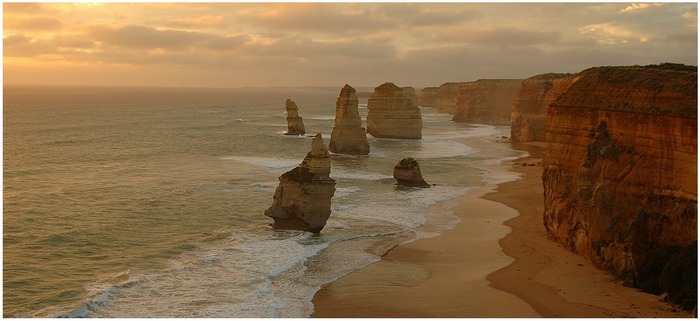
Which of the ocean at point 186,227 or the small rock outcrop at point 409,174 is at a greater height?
the small rock outcrop at point 409,174

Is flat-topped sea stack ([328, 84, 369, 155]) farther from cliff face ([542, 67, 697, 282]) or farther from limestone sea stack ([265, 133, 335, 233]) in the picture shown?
cliff face ([542, 67, 697, 282])

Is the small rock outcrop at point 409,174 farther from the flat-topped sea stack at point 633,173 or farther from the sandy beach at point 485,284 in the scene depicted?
the flat-topped sea stack at point 633,173

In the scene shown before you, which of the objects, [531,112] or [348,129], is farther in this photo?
[531,112]

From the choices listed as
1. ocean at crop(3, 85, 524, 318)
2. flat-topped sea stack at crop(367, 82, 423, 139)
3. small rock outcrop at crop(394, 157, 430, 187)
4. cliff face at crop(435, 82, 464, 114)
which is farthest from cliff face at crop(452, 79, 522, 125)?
small rock outcrop at crop(394, 157, 430, 187)

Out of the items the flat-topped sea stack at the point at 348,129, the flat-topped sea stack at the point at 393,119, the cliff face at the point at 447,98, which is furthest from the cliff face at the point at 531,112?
the cliff face at the point at 447,98

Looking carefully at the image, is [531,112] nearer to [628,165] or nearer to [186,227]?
[186,227]

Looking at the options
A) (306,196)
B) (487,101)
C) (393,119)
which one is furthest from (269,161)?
(487,101)
